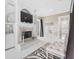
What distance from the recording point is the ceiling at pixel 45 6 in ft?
4.23

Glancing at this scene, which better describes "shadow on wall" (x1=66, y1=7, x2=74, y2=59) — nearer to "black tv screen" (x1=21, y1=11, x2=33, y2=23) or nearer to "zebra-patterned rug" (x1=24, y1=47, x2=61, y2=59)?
"zebra-patterned rug" (x1=24, y1=47, x2=61, y2=59)

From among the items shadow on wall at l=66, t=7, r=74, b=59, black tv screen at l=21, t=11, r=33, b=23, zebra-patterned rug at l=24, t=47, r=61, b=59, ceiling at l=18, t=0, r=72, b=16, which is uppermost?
ceiling at l=18, t=0, r=72, b=16

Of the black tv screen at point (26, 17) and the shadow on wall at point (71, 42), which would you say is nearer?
the shadow on wall at point (71, 42)

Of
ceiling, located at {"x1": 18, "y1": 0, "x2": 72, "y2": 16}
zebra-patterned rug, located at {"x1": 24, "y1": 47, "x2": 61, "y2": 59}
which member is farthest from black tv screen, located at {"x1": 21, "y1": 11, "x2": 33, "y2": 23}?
zebra-patterned rug, located at {"x1": 24, "y1": 47, "x2": 61, "y2": 59}

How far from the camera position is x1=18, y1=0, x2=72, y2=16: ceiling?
4.23 feet

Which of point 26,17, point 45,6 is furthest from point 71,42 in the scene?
point 26,17

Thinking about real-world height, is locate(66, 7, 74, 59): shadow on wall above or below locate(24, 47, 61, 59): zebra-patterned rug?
above

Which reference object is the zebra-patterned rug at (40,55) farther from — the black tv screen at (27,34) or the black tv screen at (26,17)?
the black tv screen at (26,17)

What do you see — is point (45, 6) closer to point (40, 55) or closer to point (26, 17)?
point (26, 17)

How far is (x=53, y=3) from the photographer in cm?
134

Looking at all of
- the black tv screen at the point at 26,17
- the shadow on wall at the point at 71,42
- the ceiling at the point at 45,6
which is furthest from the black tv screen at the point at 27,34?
the shadow on wall at the point at 71,42
